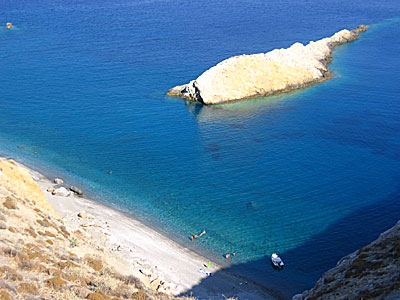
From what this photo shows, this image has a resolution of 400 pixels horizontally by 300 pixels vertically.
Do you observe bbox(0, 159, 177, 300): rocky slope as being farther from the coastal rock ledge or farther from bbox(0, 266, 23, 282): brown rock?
the coastal rock ledge

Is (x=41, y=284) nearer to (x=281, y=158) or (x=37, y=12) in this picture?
(x=281, y=158)

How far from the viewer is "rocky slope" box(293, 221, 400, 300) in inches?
952

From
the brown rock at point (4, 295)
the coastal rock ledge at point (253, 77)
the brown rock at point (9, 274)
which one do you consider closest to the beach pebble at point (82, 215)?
the brown rock at point (9, 274)

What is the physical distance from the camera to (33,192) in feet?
127

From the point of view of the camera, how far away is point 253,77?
261 ft

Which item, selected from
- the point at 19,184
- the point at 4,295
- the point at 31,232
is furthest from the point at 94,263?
the point at 19,184

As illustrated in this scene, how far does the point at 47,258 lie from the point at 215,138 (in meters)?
38.2

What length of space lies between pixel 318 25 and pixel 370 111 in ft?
211

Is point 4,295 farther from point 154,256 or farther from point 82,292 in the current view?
point 154,256

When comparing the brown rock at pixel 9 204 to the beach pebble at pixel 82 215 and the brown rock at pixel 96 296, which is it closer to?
the beach pebble at pixel 82 215

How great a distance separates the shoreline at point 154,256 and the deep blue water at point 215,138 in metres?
1.59

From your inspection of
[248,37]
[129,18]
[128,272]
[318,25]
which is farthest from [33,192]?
[318,25]

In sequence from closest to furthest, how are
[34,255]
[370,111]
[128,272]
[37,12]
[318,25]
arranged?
[34,255]
[128,272]
[370,111]
[318,25]
[37,12]

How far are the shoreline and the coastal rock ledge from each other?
35.7 metres
